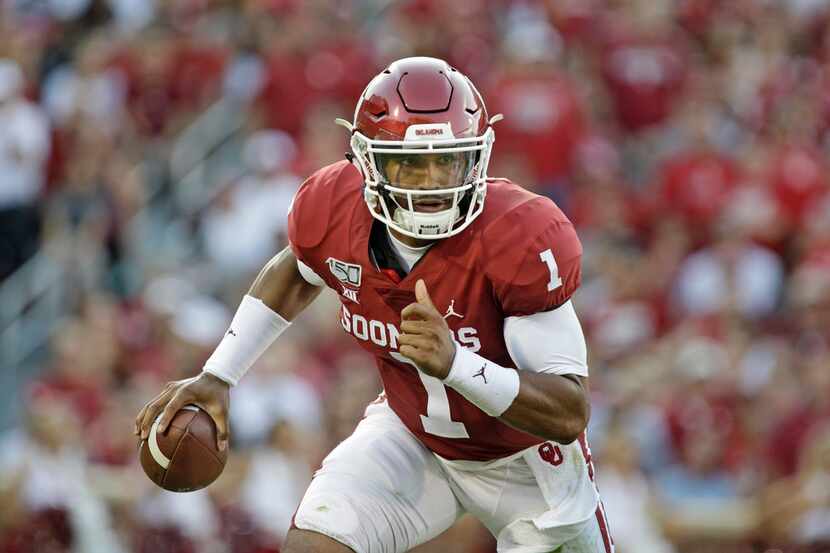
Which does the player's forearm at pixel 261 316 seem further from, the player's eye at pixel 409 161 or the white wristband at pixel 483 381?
the white wristband at pixel 483 381

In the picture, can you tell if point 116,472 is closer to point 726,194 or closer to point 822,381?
point 822,381

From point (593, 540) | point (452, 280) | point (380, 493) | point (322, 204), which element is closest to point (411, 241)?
point (452, 280)

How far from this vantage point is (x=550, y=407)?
353 centimetres

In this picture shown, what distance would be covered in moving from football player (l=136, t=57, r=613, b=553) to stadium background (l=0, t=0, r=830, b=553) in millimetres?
2134

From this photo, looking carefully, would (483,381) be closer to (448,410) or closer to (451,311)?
(451,311)

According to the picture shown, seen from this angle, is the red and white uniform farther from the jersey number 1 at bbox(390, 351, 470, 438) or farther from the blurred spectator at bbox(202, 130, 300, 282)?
the blurred spectator at bbox(202, 130, 300, 282)

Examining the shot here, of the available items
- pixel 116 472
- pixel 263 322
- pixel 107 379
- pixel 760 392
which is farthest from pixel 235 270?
pixel 263 322

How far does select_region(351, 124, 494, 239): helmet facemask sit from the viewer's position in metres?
3.60

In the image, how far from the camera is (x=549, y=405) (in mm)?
3523

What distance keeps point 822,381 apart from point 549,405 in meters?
3.99

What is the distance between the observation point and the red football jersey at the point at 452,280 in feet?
11.8

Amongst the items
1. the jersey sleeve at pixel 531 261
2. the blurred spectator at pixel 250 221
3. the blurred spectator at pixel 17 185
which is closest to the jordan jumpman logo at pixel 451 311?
the jersey sleeve at pixel 531 261

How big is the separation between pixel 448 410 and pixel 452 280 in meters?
0.38

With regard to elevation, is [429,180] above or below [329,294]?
A: above
